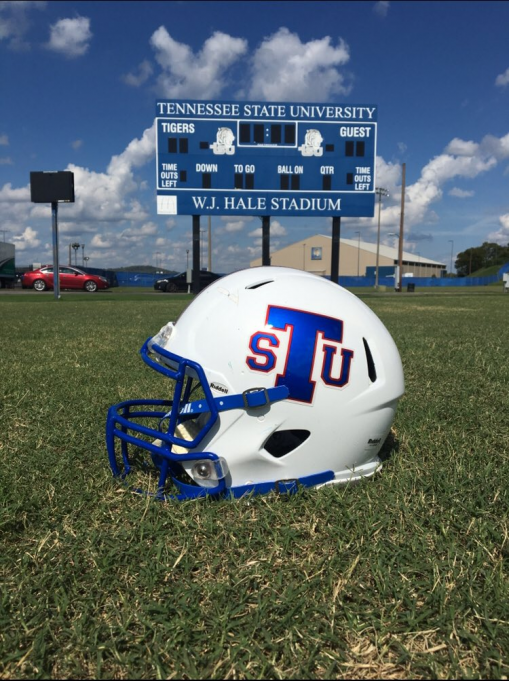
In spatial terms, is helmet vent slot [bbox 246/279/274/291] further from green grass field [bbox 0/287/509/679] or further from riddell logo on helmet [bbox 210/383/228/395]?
green grass field [bbox 0/287/509/679]

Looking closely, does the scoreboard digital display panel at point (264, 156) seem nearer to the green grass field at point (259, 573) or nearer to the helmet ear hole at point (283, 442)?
the green grass field at point (259, 573)

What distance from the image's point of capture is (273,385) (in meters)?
1.80

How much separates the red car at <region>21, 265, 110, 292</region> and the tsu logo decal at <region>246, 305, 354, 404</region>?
25.8 meters

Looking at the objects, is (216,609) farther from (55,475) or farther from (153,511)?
(55,475)

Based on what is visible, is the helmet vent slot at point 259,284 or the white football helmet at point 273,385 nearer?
the white football helmet at point 273,385

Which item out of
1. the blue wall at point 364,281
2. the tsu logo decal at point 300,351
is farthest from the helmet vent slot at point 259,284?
the blue wall at point 364,281

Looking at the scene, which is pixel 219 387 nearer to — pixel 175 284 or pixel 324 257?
pixel 175 284

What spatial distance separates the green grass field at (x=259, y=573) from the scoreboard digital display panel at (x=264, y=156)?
19203 mm

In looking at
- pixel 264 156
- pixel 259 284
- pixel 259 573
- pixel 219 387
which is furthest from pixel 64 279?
pixel 259 573

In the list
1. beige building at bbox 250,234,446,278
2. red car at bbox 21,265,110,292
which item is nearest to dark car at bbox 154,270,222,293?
red car at bbox 21,265,110,292

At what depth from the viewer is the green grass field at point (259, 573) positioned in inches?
45.6

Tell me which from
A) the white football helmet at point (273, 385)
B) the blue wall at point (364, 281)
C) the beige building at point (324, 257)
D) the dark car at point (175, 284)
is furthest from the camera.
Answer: the beige building at point (324, 257)

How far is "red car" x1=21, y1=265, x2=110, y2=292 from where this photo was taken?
25.7 metres

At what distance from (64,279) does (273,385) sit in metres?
26.1
